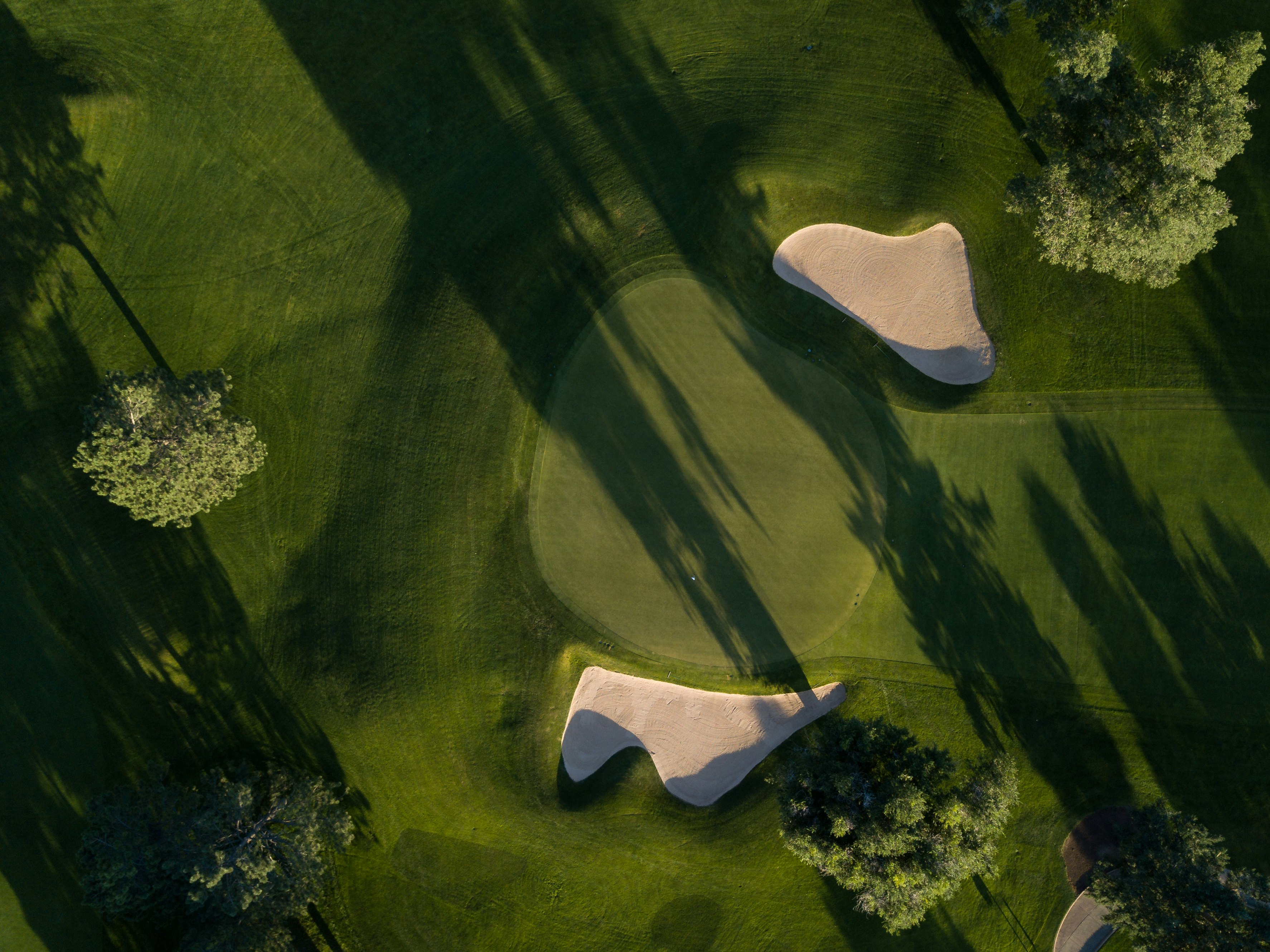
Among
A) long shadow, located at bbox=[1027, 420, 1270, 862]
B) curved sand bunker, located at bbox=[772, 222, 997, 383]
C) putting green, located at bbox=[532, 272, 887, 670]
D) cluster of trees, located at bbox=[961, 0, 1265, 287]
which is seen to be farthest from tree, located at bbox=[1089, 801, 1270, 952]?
cluster of trees, located at bbox=[961, 0, 1265, 287]

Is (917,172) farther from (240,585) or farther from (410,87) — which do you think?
(240,585)

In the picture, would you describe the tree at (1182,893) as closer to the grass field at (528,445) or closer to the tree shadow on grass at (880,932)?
the grass field at (528,445)

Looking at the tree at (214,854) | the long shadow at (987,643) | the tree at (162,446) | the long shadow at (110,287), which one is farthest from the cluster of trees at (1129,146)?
the tree at (214,854)

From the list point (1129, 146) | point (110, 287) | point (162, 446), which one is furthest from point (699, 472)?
point (110, 287)

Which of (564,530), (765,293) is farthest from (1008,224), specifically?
(564,530)

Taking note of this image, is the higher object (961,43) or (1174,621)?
(961,43)

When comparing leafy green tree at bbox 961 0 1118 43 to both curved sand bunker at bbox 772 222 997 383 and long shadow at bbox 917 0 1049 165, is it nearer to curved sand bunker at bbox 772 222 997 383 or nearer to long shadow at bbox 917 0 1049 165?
long shadow at bbox 917 0 1049 165

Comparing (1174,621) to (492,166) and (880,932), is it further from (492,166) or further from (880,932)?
(492,166)
